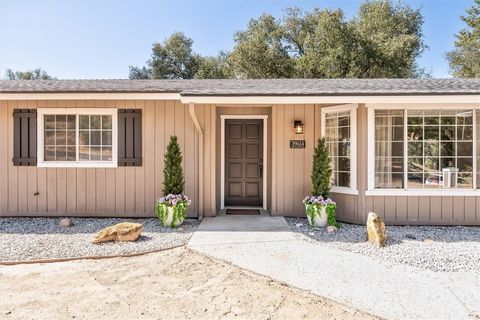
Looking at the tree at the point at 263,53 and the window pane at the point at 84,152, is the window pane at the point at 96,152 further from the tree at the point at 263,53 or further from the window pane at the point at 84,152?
the tree at the point at 263,53

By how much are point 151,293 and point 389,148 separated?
4651mm

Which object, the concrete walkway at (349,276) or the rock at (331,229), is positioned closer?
the concrete walkway at (349,276)

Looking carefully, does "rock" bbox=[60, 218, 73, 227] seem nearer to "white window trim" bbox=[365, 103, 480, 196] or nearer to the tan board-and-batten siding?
the tan board-and-batten siding

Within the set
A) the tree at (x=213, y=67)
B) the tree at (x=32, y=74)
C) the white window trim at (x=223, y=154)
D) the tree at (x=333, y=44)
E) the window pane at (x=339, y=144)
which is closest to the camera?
the window pane at (x=339, y=144)

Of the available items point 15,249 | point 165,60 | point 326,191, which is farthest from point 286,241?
point 165,60

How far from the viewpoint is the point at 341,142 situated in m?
5.99

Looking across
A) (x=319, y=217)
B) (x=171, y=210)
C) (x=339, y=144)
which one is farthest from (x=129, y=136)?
(x=339, y=144)

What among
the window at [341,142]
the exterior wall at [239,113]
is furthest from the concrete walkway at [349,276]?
the exterior wall at [239,113]

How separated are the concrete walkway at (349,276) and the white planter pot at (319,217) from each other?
2.34 feet

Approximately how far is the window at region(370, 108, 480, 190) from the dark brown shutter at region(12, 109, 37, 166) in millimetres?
6526

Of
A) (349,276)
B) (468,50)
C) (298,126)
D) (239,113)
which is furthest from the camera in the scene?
(468,50)

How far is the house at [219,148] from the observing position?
18.5ft

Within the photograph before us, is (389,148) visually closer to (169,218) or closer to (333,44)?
(169,218)

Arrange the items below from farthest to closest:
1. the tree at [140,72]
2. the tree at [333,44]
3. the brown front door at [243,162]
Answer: the tree at [140,72]
the tree at [333,44]
the brown front door at [243,162]
